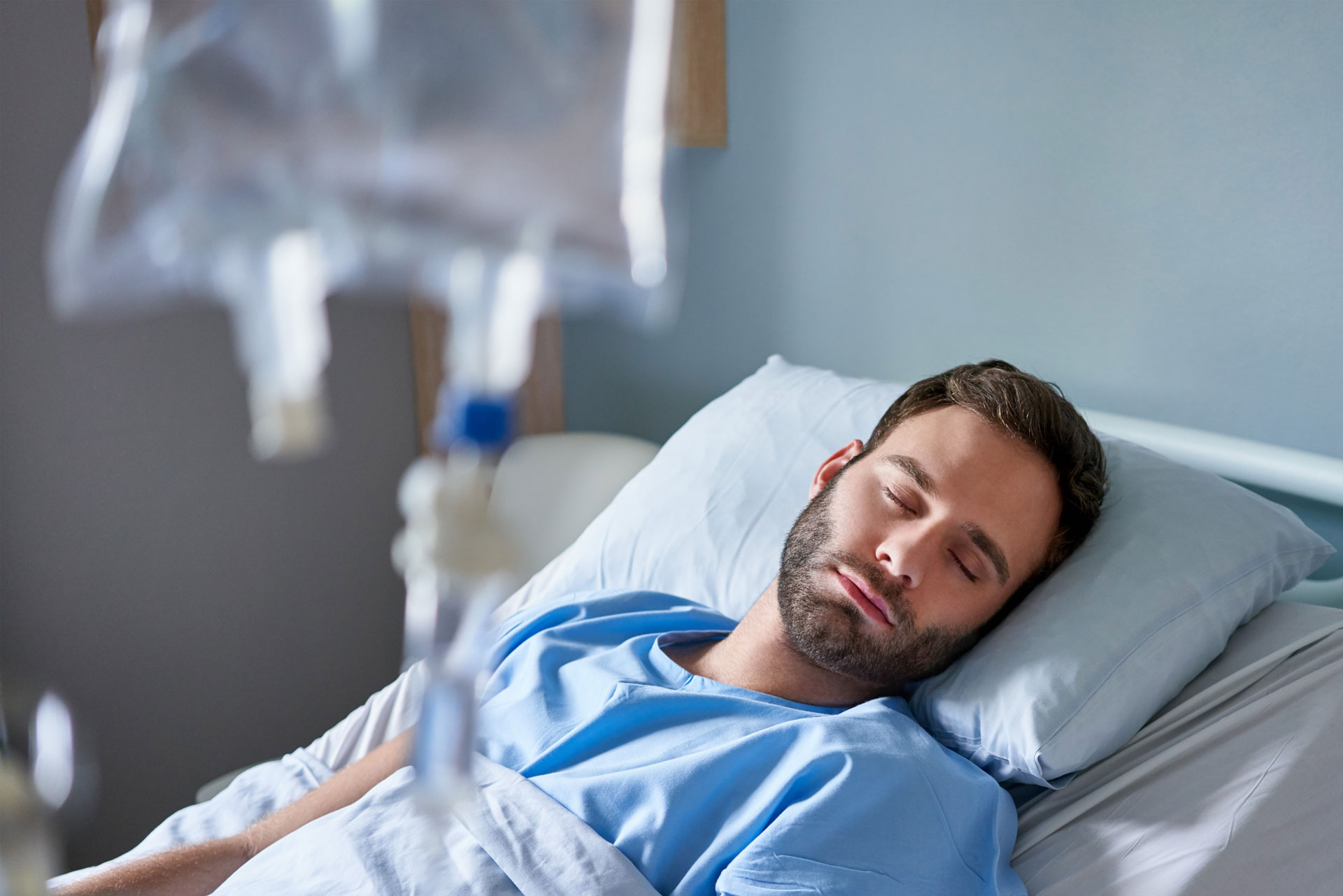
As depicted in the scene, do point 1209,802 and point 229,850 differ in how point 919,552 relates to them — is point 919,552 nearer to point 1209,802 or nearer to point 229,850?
point 1209,802

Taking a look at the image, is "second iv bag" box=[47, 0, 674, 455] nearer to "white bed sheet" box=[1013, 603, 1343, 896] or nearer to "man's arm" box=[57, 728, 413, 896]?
"man's arm" box=[57, 728, 413, 896]

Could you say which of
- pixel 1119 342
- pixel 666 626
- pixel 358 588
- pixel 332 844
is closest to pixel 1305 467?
pixel 1119 342

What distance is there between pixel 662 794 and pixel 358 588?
54.7 inches

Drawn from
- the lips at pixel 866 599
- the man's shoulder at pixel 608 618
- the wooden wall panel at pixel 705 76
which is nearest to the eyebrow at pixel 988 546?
the lips at pixel 866 599

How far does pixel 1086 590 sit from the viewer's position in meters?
0.97

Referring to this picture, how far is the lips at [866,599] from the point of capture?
0.95 metres

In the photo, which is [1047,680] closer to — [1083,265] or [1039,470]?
[1039,470]

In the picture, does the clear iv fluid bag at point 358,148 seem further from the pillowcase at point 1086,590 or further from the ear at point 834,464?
the ear at point 834,464

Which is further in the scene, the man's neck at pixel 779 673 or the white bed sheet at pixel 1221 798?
the man's neck at pixel 779 673

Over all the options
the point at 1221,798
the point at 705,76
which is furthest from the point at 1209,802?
the point at 705,76

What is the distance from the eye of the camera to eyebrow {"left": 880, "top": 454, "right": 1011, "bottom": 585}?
0.97m

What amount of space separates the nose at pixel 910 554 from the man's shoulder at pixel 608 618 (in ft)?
0.91

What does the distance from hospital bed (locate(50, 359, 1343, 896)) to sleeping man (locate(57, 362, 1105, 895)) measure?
5 centimetres

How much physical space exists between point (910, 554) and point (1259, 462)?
48cm
